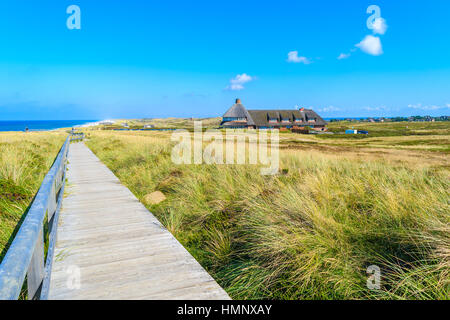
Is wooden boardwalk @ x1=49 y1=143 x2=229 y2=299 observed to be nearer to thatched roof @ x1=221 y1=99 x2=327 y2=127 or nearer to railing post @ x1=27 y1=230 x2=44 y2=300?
railing post @ x1=27 y1=230 x2=44 y2=300

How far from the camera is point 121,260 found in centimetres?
331

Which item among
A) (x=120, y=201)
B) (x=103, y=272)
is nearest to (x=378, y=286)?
(x=103, y=272)

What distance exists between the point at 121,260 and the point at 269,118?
63701 millimetres

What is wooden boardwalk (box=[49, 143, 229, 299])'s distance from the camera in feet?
8.80

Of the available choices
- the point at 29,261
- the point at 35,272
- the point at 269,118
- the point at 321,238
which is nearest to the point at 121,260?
the point at 35,272

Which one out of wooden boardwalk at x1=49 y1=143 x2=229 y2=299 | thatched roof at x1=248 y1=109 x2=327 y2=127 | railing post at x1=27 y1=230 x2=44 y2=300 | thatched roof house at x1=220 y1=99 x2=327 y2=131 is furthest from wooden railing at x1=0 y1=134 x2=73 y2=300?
thatched roof at x1=248 y1=109 x2=327 y2=127

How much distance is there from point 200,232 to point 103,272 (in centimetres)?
216

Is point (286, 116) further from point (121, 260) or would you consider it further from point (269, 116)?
point (121, 260)

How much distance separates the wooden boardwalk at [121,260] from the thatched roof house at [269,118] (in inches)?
2144

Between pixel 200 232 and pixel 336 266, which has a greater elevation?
pixel 336 266

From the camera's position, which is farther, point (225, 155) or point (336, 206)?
point (225, 155)
